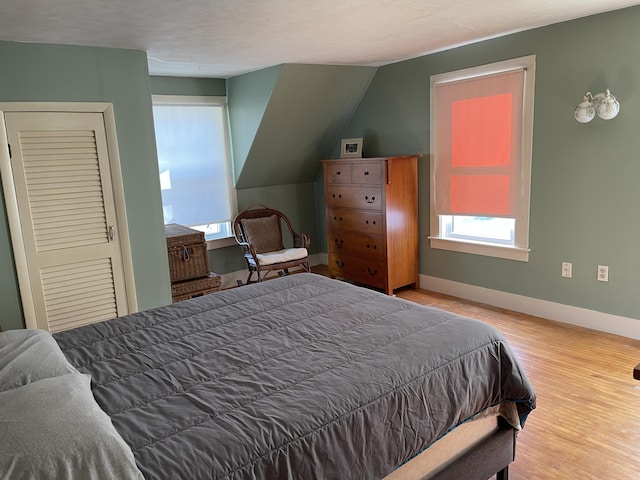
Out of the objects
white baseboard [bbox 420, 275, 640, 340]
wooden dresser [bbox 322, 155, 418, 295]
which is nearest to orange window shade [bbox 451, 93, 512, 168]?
wooden dresser [bbox 322, 155, 418, 295]

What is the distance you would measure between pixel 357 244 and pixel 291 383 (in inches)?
129

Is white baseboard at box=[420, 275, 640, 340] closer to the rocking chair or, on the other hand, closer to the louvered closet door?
the rocking chair

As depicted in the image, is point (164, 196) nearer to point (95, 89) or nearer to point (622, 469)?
point (95, 89)

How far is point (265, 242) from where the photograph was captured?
520 centimetres

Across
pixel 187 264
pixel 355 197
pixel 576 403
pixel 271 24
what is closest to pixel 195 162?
pixel 187 264

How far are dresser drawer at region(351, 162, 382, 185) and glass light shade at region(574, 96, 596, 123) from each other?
1658 mm

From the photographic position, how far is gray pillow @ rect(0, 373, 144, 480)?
1096 millimetres

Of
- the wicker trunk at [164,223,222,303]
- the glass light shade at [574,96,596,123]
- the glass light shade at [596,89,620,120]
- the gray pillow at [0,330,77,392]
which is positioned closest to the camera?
the gray pillow at [0,330,77,392]

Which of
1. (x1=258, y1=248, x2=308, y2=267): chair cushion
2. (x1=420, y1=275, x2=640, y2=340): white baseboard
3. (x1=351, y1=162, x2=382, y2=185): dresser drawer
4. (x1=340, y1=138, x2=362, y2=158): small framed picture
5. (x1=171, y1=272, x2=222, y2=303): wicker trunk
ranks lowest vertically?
(x1=420, y1=275, x2=640, y2=340): white baseboard

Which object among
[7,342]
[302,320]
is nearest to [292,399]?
[302,320]

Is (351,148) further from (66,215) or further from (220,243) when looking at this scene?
(66,215)

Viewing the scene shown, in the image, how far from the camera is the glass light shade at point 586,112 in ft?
10.7

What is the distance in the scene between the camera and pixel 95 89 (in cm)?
330

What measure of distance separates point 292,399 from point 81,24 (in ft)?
8.10
